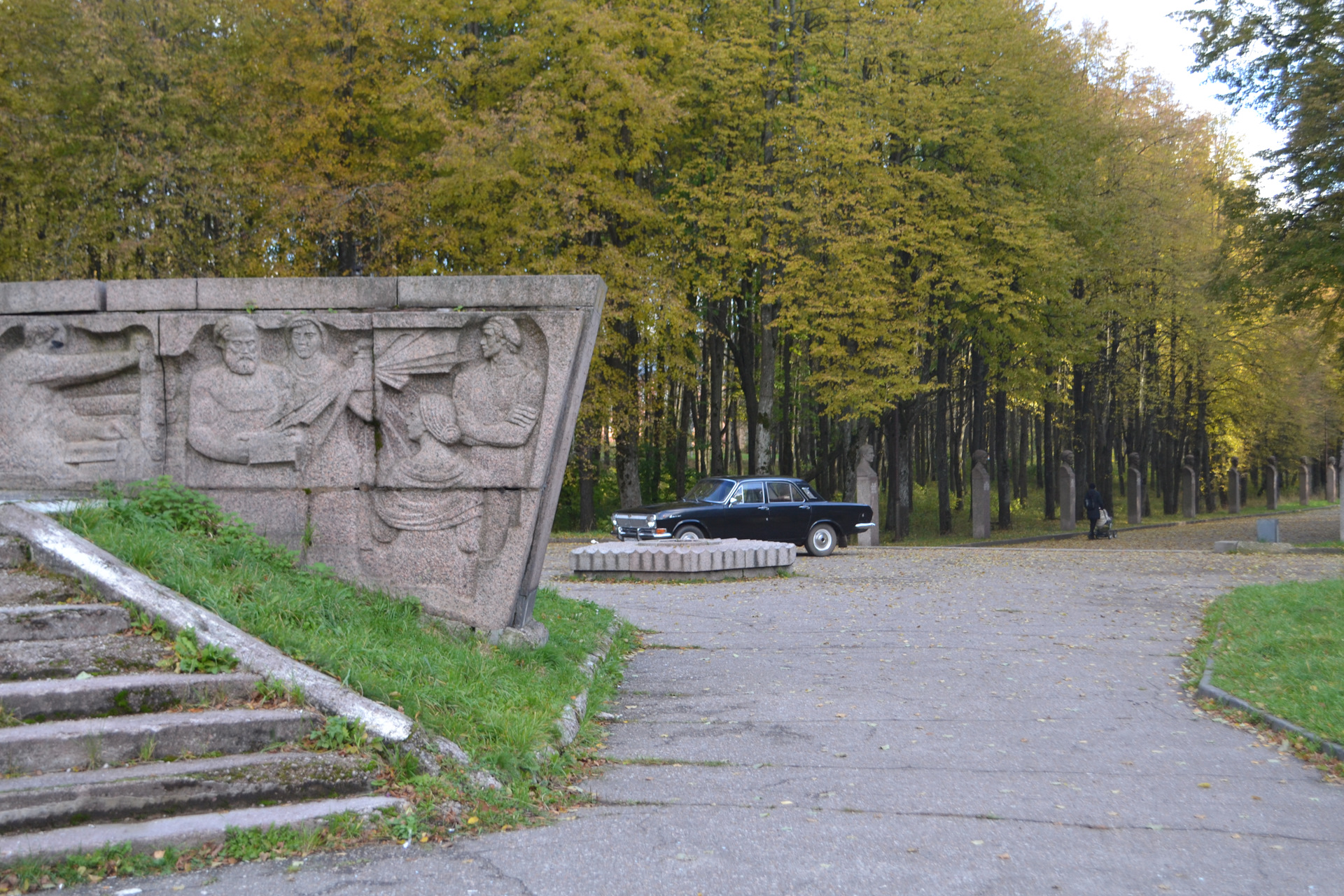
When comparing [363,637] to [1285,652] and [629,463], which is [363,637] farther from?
[629,463]

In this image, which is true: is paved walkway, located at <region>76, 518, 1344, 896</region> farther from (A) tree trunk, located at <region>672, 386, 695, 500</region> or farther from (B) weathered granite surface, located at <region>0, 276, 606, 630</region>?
(A) tree trunk, located at <region>672, 386, 695, 500</region>

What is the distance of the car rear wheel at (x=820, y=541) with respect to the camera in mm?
→ 20203

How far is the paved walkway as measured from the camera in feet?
13.4

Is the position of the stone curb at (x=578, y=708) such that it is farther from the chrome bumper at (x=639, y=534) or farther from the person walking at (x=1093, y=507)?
the person walking at (x=1093, y=507)

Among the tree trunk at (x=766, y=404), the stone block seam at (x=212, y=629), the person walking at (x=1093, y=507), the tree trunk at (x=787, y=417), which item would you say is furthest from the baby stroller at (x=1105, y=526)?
the stone block seam at (x=212, y=629)

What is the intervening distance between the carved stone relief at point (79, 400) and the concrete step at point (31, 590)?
71.0 inches

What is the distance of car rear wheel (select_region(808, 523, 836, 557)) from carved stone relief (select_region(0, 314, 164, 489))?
14.2 m

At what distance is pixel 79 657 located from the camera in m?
5.20

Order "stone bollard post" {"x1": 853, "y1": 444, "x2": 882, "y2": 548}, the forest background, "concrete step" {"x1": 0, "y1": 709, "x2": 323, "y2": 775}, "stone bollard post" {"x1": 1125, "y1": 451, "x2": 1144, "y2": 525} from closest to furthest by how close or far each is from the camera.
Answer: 1. "concrete step" {"x1": 0, "y1": 709, "x2": 323, "y2": 775}
2. the forest background
3. "stone bollard post" {"x1": 853, "y1": 444, "x2": 882, "y2": 548}
4. "stone bollard post" {"x1": 1125, "y1": 451, "x2": 1144, "y2": 525}

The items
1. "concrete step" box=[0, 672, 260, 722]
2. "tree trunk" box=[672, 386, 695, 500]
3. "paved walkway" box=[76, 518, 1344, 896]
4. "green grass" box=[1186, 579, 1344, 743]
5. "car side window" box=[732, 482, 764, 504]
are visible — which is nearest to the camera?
"paved walkway" box=[76, 518, 1344, 896]

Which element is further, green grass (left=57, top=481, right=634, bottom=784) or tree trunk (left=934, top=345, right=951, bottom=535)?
tree trunk (left=934, top=345, right=951, bottom=535)

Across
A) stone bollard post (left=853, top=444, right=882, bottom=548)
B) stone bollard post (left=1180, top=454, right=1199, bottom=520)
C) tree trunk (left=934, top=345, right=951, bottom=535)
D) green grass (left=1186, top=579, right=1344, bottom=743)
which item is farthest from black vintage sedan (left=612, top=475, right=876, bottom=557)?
stone bollard post (left=1180, top=454, right=1199, bottom=520)

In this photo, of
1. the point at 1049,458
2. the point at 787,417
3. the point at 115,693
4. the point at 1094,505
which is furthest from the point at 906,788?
the point at 1049,458

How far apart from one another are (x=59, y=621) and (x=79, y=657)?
0.40 m
